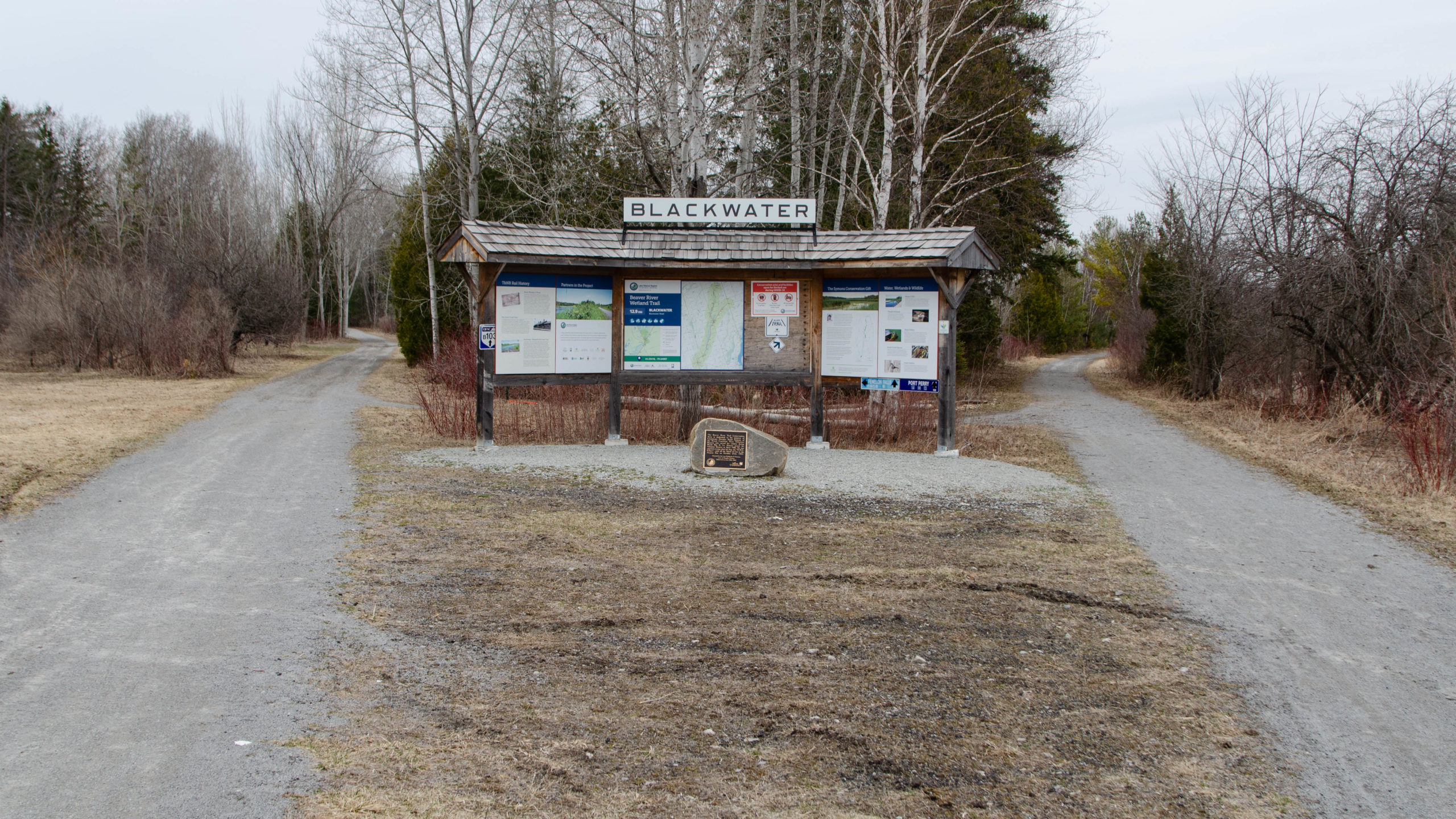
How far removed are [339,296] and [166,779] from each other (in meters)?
69.9

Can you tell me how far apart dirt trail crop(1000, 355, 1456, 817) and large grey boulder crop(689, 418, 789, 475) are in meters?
3.59

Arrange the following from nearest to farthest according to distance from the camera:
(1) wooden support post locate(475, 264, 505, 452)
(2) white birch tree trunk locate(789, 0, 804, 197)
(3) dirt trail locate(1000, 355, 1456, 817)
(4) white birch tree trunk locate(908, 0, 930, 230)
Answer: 1. (3) dirt trail locate(1000, 355, 1456, 817)
2. (1) wooden support post locate(475, 264, 505, 452)
3. (4) white birch tree trunk locate(908, 0, 930, 230)
4. (2) white birch tree trunk locate(789, 0, 804, 197)

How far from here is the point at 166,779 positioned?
3.57 m

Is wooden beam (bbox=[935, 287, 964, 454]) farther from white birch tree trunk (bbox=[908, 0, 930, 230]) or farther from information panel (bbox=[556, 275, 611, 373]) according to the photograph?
information panel (bbox=[556, 275, 611, 373])

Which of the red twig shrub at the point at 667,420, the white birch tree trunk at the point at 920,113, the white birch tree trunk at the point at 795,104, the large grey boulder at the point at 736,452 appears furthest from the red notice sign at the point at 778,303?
the white birch tree trunk at the point at 795,104

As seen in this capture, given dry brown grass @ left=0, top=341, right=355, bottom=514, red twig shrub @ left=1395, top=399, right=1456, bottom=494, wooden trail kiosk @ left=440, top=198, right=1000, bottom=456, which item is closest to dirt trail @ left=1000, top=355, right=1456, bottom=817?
red twig shrub @ left=1395, top=399, right=1456, bottom=494

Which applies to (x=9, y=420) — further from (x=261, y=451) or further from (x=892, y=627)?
(x=892, y=627)

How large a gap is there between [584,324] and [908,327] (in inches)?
166

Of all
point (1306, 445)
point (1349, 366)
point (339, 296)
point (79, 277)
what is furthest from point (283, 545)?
point (339, 296)

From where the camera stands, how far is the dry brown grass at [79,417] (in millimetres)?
10062

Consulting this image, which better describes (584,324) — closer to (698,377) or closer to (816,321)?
(698,377)

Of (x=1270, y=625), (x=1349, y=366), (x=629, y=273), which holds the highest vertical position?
(x=629, y=273)

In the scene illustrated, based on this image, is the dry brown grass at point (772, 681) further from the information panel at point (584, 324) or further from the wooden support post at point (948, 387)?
the information panel at point (584, 324)

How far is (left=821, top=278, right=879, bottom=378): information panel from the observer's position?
42.1 ft
